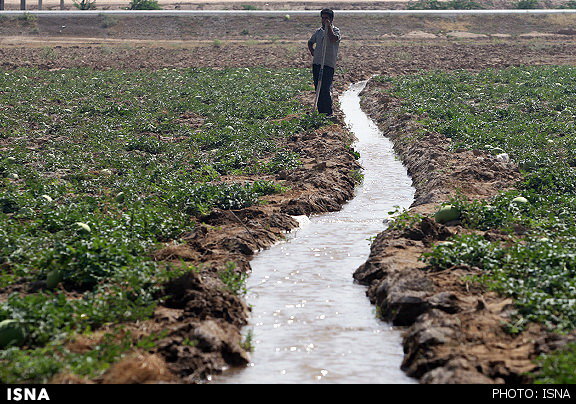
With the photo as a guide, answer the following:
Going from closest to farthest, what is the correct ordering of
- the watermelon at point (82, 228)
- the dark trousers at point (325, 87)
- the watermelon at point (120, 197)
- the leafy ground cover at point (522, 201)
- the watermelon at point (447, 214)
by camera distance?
the leafy ground cover at point (522, 201), the watermelon at point (82, 228), the watermelon at point (447, 214), the watermelon at point (120, 197), the dark trousers at point (325, 87)

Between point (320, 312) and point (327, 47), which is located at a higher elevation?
point (327, 47)

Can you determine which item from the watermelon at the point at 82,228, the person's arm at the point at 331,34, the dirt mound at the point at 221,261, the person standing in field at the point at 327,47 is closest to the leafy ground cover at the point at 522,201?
the dirt mound at the point at 221,261

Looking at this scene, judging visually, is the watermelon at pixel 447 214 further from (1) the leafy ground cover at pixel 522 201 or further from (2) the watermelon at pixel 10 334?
(2) the watermelon at pixel 10 334

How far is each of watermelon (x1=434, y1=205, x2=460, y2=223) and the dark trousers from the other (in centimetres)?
855

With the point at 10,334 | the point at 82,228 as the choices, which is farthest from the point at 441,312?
the point at 82,228

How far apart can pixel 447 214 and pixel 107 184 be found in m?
5.20

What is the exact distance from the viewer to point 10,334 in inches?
241

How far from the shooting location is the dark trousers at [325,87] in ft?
59.5

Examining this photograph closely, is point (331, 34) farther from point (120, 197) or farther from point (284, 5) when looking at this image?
point (284, 5)

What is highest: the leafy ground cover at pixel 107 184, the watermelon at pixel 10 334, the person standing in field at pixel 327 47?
the person standing in field at pixel 327 47

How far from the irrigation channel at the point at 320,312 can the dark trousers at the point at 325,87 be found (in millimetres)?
6170

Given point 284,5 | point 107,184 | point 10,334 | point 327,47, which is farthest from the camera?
point 284,5

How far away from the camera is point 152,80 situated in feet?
93.8

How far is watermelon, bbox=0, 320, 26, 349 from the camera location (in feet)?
20.1
